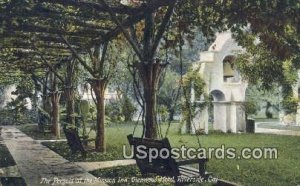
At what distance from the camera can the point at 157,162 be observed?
761 centimetres

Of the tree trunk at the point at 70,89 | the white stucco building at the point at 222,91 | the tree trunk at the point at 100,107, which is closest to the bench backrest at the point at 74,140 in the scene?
the tree trunk at the point at 100,107

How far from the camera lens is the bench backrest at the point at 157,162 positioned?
7.05m

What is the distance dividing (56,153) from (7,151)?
6.43 feet

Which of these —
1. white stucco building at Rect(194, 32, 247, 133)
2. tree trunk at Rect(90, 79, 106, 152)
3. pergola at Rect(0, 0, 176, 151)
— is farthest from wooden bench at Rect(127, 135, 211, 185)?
white stucco building at Rect(194, 32, 247, 133)

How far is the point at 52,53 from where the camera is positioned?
17984 millimetres

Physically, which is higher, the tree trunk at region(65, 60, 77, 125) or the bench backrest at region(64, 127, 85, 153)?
the tree trunk at region(65, 60, 77, 125)

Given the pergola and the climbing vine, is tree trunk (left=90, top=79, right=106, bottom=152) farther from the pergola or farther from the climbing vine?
the climbing vine

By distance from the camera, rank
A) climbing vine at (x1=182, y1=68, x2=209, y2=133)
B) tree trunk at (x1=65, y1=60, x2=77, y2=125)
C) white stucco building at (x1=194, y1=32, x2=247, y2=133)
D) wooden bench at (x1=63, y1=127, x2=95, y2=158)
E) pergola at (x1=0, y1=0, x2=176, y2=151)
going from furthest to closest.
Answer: white stucco building at (x1=194, y1=32, x2=247, y2=133) → climbing vine at (x1=182, y1=68, x2=209, y2=133) → tree trunk at (x1=65, y1=60, x2=77, y2=125) → wooden bench at (x1=63, y1=127, x2=95, y2=158) → pergola at (x1=0, y1=0, x2=176, y2=151)

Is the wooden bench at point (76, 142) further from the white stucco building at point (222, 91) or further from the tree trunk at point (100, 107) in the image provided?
the white stucco building at point (222, 91)

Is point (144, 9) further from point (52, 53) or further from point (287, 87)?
point (287, 87)

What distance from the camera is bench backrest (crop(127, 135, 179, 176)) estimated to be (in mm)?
7055

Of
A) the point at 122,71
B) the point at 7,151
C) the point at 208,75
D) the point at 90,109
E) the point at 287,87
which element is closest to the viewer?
the point at 7,151

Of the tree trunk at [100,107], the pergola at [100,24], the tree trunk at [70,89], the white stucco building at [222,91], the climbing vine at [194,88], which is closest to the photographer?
the pergola at [100,24]

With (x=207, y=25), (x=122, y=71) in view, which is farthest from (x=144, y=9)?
(x=122, y=71)
